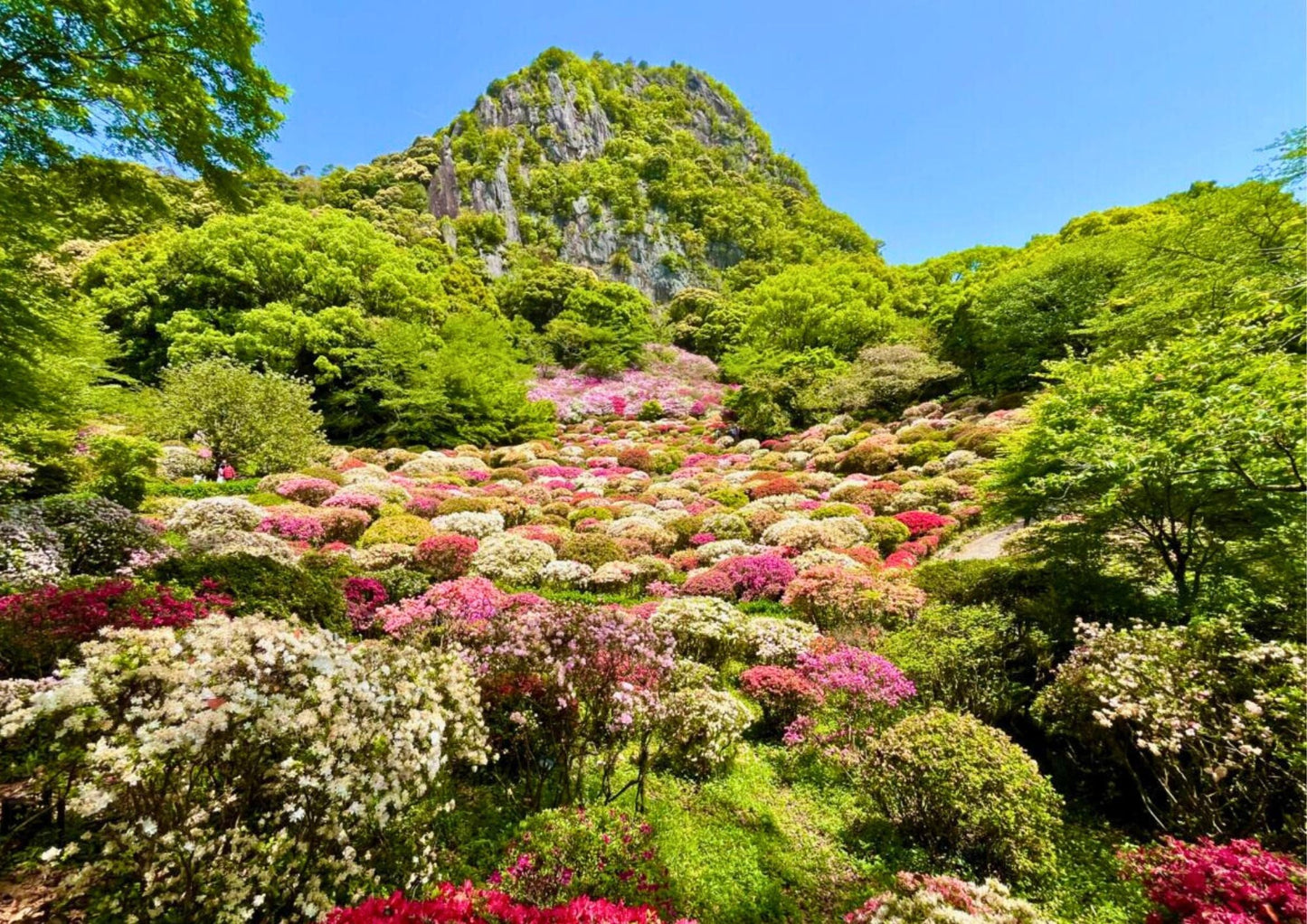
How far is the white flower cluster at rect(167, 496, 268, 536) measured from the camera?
1128 cm

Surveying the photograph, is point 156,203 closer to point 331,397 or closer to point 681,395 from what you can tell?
point 331,397

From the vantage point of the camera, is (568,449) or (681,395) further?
(681,395)

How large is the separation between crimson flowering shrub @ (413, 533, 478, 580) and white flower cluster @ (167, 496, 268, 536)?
13.5ft

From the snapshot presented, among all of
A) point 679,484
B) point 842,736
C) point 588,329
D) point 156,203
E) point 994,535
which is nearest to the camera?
point 842,736

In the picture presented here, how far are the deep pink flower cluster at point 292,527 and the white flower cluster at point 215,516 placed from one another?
0.22 m

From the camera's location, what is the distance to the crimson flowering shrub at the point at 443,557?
Answer: 10.8 metres

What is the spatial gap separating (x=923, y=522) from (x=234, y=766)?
14.2m

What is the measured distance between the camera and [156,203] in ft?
22.6

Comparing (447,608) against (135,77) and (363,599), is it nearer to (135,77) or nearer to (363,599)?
(363,599)

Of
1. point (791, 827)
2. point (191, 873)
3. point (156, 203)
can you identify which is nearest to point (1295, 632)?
point (791, 827)

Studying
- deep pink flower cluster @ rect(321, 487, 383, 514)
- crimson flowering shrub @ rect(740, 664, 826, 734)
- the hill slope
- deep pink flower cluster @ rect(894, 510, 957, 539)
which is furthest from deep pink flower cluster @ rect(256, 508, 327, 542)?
the hill slope

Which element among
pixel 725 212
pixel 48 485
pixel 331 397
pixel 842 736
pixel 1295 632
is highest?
pixel 725 212

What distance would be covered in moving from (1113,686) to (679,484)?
51.5 feet

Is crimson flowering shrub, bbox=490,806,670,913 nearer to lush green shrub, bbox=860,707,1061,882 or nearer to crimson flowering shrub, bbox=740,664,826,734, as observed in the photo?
lush green shrub, bbox=860,707,1061,882
